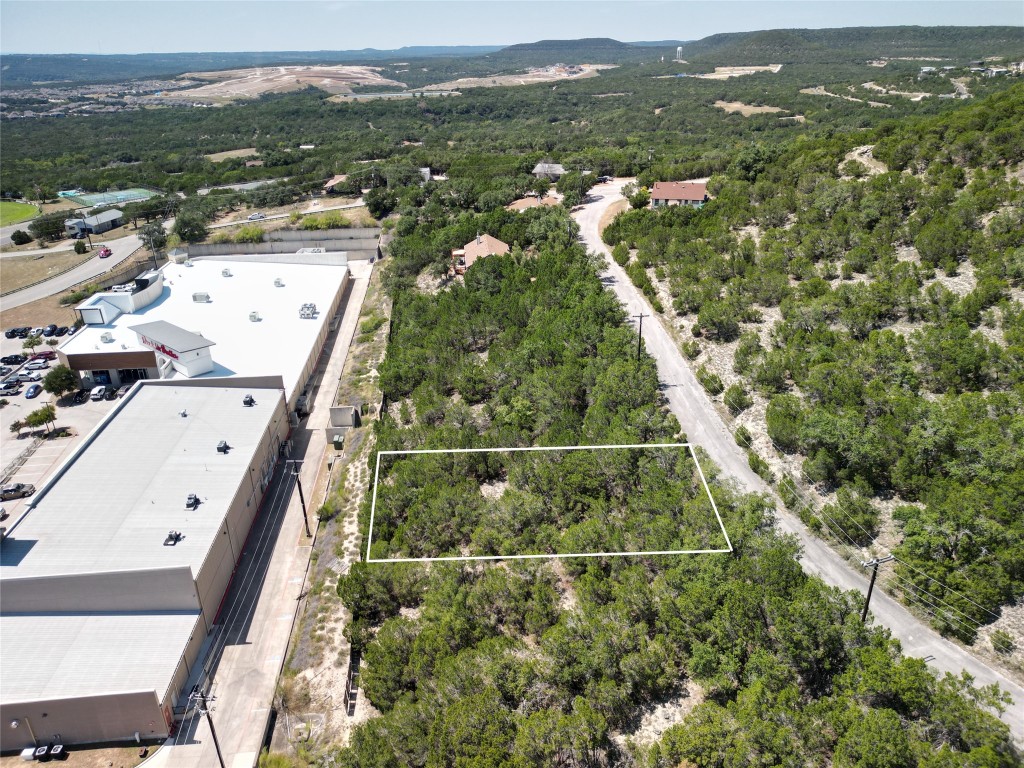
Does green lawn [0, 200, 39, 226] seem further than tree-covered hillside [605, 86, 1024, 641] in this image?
Yes

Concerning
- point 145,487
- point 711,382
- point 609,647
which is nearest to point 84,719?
point 145,487

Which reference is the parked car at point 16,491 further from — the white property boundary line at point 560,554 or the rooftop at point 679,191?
the rooftop at point 679,191

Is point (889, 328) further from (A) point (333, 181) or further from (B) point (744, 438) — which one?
(A) point (333, 181)

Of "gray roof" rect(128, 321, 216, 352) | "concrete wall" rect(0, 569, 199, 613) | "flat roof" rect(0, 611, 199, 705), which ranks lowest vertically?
"flat roof" rect(0, 611, 199, 705)

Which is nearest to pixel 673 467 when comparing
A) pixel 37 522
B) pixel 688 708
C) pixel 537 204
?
pixel 688 708

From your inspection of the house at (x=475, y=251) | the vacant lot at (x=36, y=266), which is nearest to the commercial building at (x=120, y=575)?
the house at (x=475, y=251)

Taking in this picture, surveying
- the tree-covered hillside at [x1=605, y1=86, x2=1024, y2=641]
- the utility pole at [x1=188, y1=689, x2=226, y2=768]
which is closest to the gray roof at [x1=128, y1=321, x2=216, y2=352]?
the utility pole at [x1=188, y1=689, x2=226, y2=768]

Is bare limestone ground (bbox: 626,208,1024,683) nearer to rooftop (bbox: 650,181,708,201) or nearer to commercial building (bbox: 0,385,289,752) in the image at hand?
rooftop (bbox: 650,181,708,201)
